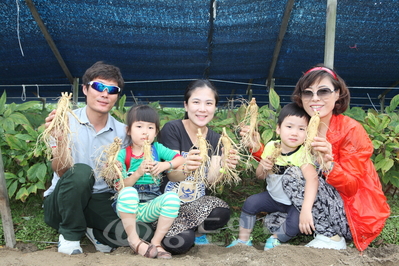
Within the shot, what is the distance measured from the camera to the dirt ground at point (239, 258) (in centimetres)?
182

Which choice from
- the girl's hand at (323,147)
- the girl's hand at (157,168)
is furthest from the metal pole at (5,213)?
the girl's hand at (323,147)

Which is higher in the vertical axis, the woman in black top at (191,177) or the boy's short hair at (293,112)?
the boy's short hair at (293,112)

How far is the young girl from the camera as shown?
2.00 m

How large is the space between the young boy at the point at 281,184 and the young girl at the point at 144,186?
57 cm

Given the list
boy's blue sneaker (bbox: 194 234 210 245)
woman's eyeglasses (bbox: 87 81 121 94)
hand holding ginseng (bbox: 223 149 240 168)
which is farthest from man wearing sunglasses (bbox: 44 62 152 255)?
hand holding ginseng (bbox: 223 149 240 168)

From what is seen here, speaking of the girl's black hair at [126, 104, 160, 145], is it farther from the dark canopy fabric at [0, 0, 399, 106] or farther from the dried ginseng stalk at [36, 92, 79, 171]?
the dark canopy fabric at [0, 0, 399, 106]

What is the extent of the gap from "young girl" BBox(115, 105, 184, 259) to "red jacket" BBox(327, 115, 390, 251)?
1065 millimetres

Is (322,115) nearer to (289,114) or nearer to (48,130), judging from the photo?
(289,114)

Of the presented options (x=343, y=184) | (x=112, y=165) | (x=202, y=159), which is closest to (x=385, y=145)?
(x=343, y=184)

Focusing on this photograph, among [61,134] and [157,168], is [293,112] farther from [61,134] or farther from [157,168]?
[61,134]

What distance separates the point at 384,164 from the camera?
2.64m

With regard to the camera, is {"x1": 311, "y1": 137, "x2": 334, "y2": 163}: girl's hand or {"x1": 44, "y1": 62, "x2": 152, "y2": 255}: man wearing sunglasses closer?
{"x1": 311, "y1": 137, "x2": 334, "y2": 163}: girl's hand

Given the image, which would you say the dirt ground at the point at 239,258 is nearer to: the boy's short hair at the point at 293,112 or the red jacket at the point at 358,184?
the red jacket at the point at 358,184

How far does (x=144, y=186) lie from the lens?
2.35 metres
